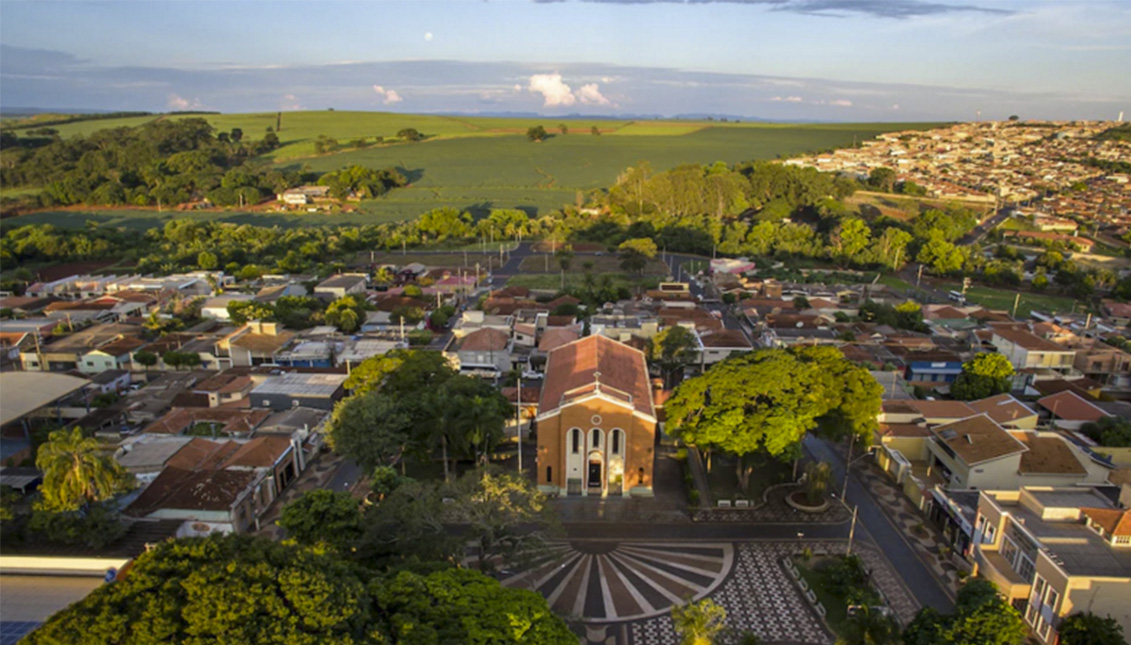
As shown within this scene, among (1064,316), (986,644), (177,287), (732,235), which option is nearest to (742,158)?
(732,235)

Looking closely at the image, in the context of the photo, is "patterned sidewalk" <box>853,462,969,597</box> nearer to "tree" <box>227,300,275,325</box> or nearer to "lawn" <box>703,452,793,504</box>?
"lawn" <box>703,452,793,504</box>

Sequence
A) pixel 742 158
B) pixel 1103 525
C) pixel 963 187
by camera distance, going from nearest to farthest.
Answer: pixel 1103 525
pixel 963 187
pixel 742 158

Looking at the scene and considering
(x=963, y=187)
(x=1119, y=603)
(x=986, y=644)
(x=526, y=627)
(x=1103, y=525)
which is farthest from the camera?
(x=963, y=187)

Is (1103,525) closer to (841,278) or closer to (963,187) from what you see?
(841,278)

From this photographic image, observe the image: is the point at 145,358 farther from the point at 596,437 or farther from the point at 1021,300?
the point at 1021,300

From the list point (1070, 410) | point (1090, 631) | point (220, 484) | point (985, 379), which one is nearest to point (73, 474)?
point (220, 484)

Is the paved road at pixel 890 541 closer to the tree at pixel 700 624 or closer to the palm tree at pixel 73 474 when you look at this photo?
the tree at pixel 700 624
